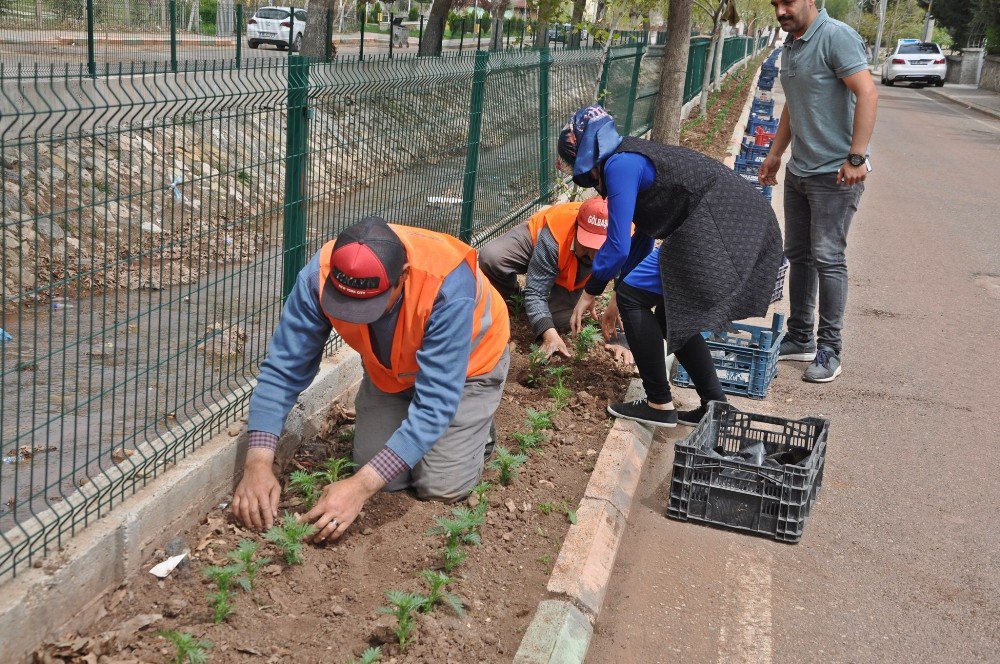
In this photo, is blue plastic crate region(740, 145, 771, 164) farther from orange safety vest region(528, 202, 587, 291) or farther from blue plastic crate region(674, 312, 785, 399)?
blue plastic crate region(674, 312, 785, 399)

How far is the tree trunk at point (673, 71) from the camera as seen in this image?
39.7 feet

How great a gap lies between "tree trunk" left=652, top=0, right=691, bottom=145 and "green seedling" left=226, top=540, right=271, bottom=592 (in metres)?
9.86

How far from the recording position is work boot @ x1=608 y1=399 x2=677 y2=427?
211 inches

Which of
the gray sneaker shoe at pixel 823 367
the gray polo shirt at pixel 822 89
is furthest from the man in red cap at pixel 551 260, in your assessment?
the gray polo shirt at pixel 822 89

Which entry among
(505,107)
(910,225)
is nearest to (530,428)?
(505,107)

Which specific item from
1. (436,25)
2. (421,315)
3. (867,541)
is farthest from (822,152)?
(436,25)

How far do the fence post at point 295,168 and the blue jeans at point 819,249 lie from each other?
3112mm

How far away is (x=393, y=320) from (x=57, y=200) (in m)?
1.51

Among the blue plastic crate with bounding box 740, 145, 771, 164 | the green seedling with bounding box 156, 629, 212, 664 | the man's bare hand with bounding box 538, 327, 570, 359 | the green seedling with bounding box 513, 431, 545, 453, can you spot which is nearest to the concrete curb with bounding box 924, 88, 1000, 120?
the blue plastic crate with bounding box 740, 145, 771, 164

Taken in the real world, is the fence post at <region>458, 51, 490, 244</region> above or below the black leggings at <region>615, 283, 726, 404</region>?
above

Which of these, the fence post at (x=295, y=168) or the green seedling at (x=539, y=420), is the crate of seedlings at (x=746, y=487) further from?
the fence post at (x=295, y=168)

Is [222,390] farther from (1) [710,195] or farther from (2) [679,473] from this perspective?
(1) [710,195]

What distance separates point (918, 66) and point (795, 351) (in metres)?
42.7

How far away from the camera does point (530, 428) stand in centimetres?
523
